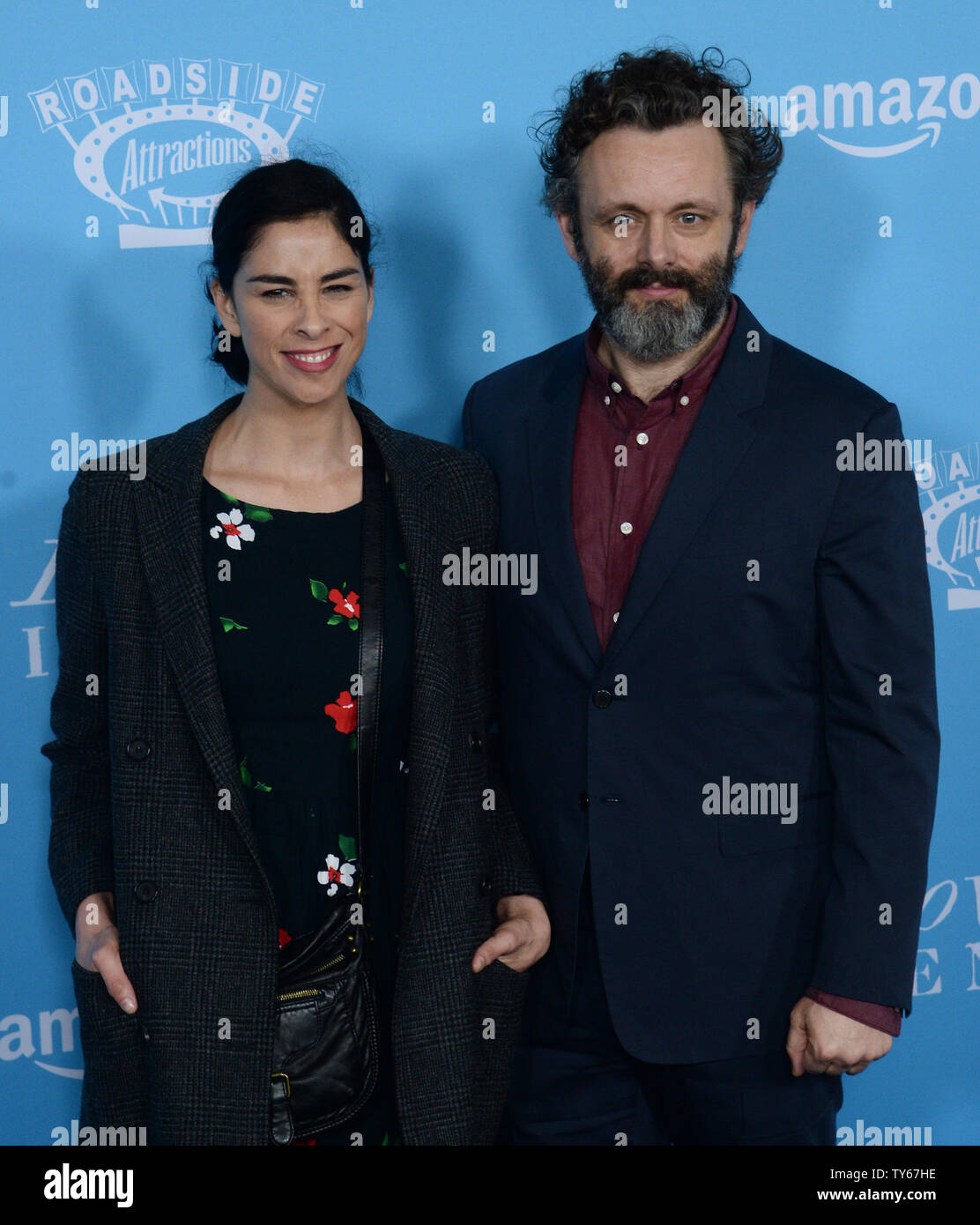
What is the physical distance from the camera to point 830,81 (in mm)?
2443

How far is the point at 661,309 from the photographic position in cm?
196

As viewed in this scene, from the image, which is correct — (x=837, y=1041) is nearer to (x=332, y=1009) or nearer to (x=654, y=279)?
(x=332, y=1009)

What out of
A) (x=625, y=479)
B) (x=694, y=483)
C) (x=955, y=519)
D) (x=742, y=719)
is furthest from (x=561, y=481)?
(x=955, y=519)

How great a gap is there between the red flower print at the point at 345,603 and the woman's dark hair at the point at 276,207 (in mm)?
504

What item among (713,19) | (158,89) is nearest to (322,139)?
(158,89)

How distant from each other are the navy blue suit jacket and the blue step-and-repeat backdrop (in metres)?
0.53

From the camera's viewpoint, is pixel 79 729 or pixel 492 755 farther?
pixel 492 755

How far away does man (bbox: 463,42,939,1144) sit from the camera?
1.92 m

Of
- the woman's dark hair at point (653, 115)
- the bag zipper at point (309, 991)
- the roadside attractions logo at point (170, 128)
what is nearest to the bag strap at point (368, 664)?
the bag zipper at point (309, 991)

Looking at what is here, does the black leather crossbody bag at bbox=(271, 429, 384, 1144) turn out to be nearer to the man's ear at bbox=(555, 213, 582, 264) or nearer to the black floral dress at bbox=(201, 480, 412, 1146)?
the black floral dress at bbox=(201, 480, 412, 1146)

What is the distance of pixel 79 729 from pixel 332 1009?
58cm
